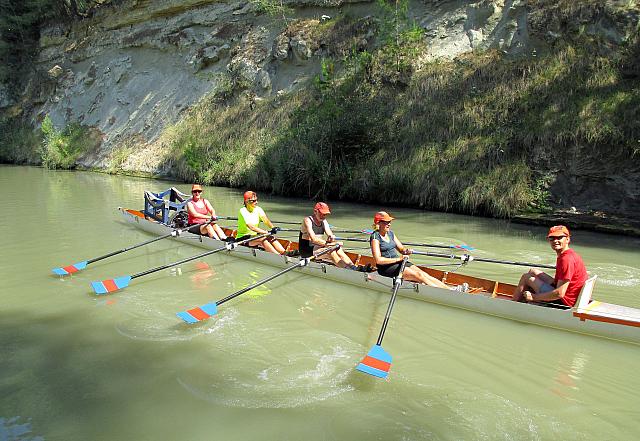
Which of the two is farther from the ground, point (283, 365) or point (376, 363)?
point (376, 363)

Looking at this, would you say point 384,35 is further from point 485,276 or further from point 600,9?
point 485,276

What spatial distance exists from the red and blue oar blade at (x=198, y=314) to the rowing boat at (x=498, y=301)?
7.39 feet

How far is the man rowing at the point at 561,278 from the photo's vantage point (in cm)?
575

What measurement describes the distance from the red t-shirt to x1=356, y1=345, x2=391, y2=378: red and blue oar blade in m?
2.36

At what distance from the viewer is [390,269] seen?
734 cm

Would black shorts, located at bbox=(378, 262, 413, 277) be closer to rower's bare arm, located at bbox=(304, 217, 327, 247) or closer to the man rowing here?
rower's bare arm, located at bbox=(304, 217, 327, 247)

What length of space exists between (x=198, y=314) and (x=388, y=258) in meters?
2.84

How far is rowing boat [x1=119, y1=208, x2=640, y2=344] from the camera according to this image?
5.70 metres

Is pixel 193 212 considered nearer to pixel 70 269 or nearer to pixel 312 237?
pixel 70 269

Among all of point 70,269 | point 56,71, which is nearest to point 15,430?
point 70,269

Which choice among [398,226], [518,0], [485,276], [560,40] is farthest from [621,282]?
[518,0]

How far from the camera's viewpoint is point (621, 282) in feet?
25.7

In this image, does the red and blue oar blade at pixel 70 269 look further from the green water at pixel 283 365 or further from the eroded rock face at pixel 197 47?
the eroded rock face at pixel 197 47

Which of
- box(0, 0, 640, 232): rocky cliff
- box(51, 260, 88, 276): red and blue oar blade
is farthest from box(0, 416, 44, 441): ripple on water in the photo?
box(0, 0, 640, 232): rocky cliff
